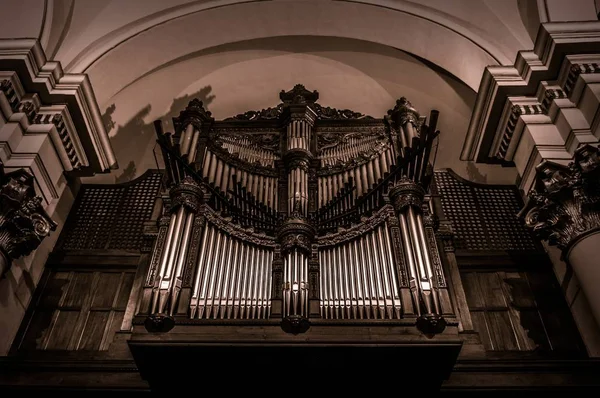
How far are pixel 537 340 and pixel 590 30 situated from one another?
310 cm

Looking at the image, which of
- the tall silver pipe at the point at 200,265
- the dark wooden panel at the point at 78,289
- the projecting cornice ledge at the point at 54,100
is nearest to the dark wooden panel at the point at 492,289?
the tall silver pipe at the point at 200,265

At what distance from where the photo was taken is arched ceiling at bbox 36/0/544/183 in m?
6.86

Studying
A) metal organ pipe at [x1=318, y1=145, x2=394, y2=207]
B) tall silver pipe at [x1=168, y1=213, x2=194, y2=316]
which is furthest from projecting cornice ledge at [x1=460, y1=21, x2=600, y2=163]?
tall silver pipe at [x1=168, y1=213, x2=194, y2=316]

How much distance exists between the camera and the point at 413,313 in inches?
172

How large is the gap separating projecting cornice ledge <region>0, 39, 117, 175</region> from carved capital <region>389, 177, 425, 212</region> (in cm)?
339

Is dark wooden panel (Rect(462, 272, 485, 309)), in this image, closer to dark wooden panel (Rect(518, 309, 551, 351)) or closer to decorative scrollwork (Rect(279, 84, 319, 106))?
dark wooden panel (Rect(518, 309, 551, 351))

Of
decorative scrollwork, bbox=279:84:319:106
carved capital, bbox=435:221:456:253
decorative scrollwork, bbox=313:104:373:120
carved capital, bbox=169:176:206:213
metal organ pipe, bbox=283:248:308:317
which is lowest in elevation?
metal organ pipe, bbox=283:248:308:317

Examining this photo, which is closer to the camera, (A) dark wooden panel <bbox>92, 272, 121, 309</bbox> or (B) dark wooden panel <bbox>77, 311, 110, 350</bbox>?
(B) dark wooden panel <bbox>77, 311, 110, 350</bbox>

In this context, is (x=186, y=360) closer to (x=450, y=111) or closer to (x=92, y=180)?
(x=92, y=180)

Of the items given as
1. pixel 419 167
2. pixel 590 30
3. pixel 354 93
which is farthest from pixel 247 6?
pixel 590 30

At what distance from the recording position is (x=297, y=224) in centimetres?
507

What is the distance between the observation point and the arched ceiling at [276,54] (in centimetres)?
686

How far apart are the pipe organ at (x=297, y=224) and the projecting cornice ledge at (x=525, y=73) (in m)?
0.80

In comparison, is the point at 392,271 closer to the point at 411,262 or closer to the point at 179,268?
the point at 411,262
